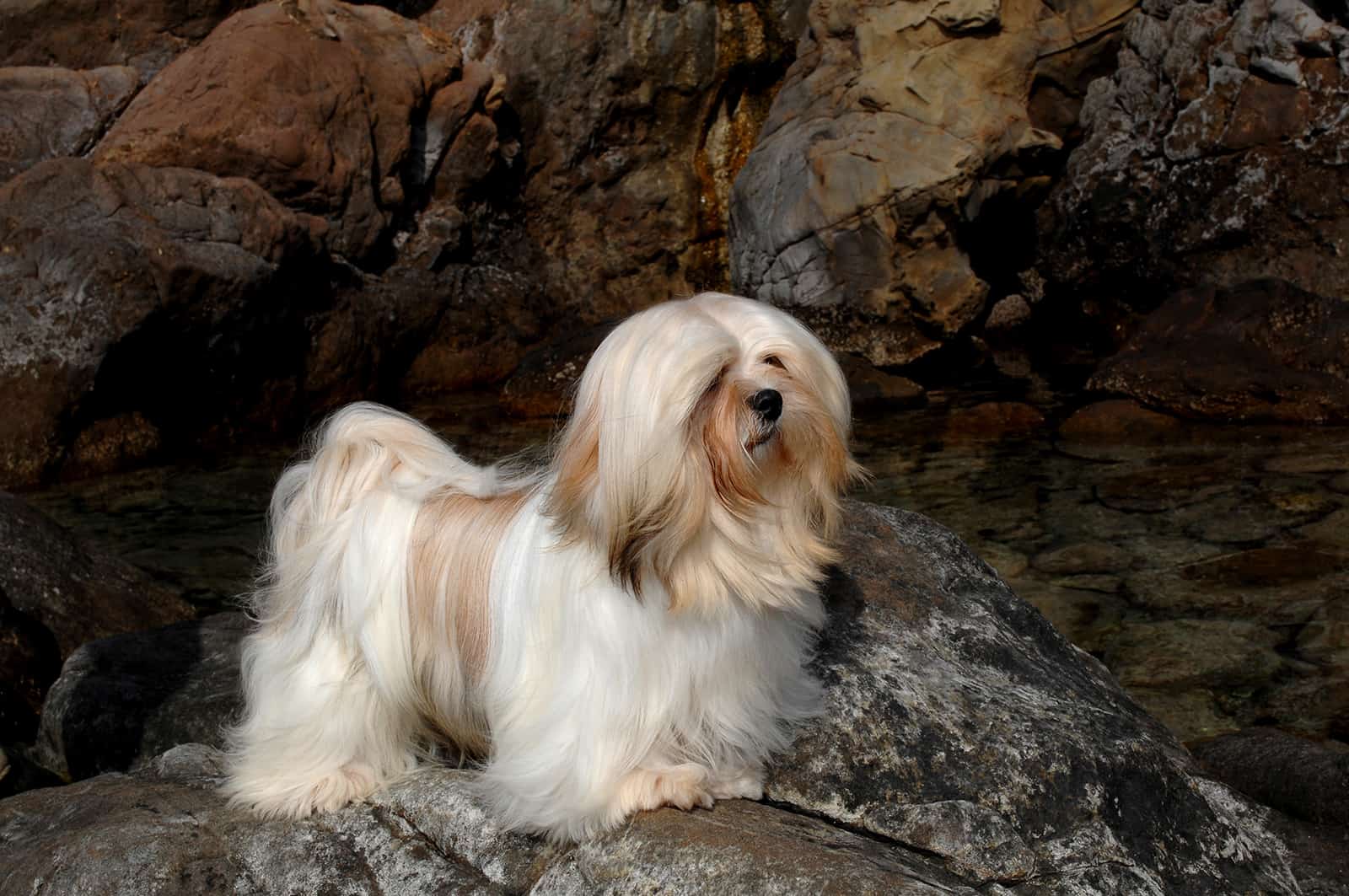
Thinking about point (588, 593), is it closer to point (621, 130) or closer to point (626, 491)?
point (626, 491)

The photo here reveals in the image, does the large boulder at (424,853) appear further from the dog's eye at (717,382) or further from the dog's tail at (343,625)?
the dog's eye at (717,382)

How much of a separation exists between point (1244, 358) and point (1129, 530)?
3201 millimetres

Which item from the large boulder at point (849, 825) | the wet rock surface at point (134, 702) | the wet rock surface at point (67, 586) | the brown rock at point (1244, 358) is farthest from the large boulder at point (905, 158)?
the large boulder at point (849, 825)

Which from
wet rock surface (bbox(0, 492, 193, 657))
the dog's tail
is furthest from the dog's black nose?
wet rock surface (bbox(0, 492, 193, 657))

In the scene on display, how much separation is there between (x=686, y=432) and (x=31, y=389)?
29.6 feet

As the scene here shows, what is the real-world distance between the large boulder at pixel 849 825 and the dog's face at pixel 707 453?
57cm

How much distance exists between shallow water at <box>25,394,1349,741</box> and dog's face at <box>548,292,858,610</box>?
11.2ft

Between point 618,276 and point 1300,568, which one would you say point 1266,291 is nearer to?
point 1300,568

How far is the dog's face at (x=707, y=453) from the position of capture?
9.34ft

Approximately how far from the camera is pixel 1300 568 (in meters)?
7.30

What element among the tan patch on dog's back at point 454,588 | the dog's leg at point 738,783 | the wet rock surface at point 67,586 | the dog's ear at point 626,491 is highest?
the dog's ear at point 626,491

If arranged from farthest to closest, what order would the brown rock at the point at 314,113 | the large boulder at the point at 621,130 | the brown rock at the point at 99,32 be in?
the large boulder at the point at 621,130
the brown rock at the point at 99,32
the brown rock at the point at 314,113

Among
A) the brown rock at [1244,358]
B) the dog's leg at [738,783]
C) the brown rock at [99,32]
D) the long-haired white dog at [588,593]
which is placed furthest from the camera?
the brown rock at [99,32]

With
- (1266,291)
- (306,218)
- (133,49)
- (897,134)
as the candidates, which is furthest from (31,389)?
(1266,291)
